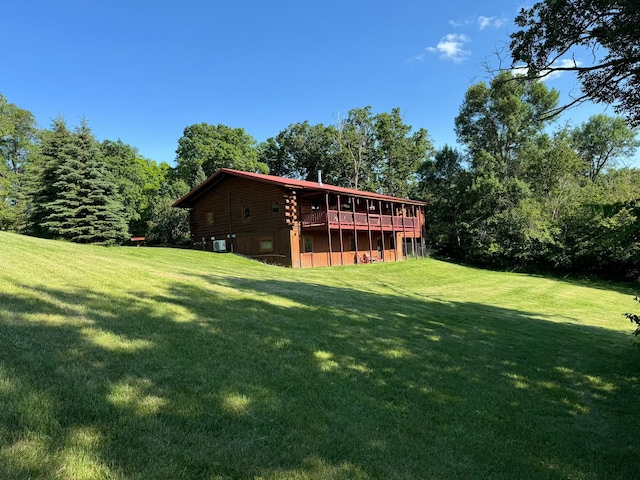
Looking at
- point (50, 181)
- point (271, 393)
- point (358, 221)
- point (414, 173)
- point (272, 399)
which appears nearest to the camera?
point (272, 399)

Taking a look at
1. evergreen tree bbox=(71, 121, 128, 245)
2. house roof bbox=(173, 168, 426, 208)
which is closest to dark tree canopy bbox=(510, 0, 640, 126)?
house roof bbox=(173, 168, 426, 208)

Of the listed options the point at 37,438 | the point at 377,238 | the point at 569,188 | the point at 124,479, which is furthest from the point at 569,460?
the point at 569,188

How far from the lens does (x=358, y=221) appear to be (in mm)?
30281

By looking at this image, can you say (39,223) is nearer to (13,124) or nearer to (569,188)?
(13,124)

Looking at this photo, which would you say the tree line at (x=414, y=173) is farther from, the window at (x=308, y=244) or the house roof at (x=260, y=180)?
the window at (x=308, y=244)

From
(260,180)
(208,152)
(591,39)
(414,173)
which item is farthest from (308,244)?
(414,173)

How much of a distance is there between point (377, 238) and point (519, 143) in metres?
16.4

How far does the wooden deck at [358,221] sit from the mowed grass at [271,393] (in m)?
18.8

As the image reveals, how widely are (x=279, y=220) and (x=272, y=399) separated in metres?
23.5

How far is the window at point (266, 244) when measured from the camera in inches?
1092

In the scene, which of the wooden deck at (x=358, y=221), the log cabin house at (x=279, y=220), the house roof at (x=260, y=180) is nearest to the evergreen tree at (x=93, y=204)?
the house roof at (x=260, y=180)

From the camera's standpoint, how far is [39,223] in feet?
82.3

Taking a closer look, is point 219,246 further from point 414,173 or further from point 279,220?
point 414,173

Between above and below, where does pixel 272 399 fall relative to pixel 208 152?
below
